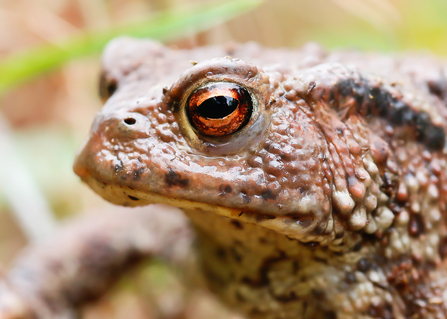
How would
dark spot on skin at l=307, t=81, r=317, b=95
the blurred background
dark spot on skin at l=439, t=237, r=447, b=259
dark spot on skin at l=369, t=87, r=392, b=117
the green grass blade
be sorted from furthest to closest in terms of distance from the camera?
the blurred background, the green grass blade, dark spot on skin at l=439, t=237, r=447, b=259, dark spot on skin at l=369, t=87, r=392, b=117, dark spot on skin at l=307, t=81, r=317, b=95

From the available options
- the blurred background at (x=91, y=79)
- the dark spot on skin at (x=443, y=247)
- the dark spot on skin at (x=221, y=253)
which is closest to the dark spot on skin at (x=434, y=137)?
the dark spot on skin at (x=443, y=247)

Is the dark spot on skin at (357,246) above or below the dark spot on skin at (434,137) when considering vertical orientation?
below

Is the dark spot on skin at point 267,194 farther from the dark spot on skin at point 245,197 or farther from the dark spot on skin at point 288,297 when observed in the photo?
the dark spot on skin at point 288,297

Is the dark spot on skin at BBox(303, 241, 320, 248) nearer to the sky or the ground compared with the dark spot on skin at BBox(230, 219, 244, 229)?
nearer to the ground

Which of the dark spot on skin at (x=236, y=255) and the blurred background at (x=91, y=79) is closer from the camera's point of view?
the dark spot on skin at (x=236, y=255)

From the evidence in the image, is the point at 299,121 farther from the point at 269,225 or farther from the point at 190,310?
the point at 190,310

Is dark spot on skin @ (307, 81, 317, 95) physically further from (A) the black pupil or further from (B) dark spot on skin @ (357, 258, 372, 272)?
(B) dark spot on skin @ (357, 258, 372, 272)

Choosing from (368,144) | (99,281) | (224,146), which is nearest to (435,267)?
(368,144)

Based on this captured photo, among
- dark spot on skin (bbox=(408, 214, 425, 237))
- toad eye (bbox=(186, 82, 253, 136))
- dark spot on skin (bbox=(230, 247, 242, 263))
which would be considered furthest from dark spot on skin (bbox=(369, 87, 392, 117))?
dark spot on skin (bbox=(230, 247, 242, 263))

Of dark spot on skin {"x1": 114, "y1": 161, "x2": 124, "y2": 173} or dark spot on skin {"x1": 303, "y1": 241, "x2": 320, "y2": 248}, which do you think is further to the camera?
dark spot on skin {"x1": 303, "y1": 241, "x2": 320, "y2": 248}
